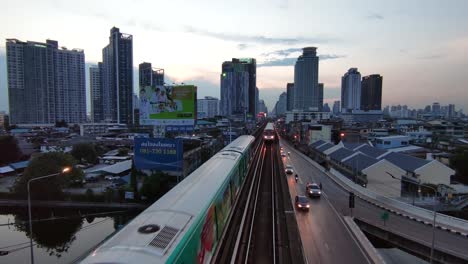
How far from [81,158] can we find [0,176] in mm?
13122

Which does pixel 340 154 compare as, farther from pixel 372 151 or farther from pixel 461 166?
pixel 461 166

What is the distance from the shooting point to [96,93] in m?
164

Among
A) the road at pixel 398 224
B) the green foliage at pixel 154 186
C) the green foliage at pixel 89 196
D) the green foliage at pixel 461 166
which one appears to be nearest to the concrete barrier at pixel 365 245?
the road at pixel 398 224

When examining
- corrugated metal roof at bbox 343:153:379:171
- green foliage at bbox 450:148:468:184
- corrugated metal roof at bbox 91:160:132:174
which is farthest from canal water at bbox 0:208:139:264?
green foliage at bbox 450:148:468:184

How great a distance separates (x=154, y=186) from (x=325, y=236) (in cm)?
2303

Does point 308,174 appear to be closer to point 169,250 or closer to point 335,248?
point 335,248

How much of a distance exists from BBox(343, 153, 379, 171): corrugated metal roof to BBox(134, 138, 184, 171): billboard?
21910 millimetres

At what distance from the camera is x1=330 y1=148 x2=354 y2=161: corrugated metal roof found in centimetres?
3972

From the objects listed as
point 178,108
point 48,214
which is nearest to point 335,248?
point 178,108

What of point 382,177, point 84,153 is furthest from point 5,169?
point 382,177

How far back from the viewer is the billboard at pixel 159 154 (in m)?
34.6

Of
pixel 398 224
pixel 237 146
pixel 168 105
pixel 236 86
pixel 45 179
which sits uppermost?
pixel 236 86

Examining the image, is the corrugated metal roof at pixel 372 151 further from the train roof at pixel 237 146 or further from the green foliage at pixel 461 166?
the train roof at pixel 237 146

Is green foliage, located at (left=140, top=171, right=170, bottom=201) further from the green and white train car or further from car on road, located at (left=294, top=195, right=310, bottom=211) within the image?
the green and white train car
